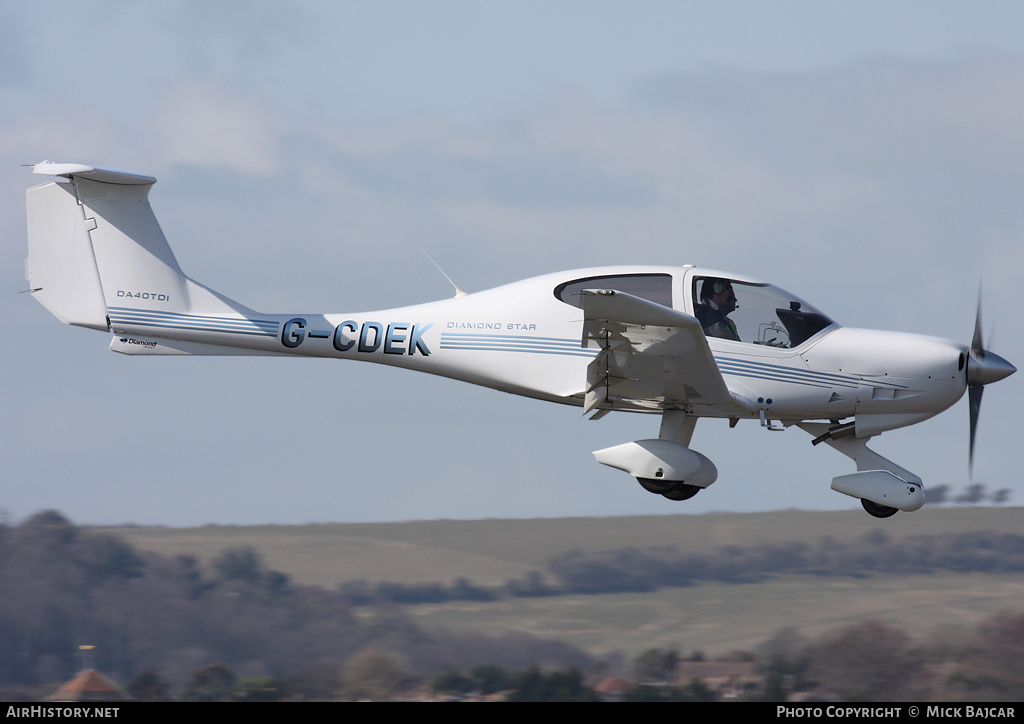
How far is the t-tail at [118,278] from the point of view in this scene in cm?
1217

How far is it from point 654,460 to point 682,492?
0.96 meters

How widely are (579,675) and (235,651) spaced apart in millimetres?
8033

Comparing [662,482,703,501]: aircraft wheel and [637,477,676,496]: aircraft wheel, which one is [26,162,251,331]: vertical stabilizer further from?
[662,482,703,501]: aircraft wheel

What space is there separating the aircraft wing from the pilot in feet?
2.09

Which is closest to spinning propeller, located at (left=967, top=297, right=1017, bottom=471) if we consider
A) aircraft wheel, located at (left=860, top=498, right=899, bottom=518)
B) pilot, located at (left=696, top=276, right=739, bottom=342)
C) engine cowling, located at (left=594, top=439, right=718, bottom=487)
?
aircraft wheel, located at (left=860, top=498, right=899, bottom=518)

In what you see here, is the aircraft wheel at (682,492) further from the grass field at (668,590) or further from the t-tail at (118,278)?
the grass field at (668,590)

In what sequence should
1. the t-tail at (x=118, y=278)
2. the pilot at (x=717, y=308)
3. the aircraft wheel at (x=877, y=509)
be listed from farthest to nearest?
the t-tail at (x=118, y=278) → the aircraft wheel at (x=877, y=509) → the pilot at (x=717, y=308)

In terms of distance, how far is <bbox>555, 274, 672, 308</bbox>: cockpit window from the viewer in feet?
36.4

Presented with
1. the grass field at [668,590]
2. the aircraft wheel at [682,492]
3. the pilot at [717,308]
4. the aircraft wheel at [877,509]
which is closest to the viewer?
the pilot at [717,308]

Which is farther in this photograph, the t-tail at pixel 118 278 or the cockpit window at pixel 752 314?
the t-tail at pixel 118 278

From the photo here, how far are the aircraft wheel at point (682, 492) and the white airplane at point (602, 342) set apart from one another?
0.08 feet

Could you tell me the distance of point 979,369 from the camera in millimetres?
11516

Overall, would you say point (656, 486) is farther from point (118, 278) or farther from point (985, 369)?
point (118, 278)

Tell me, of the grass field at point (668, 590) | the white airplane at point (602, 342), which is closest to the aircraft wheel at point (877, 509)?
the white airplane at point (602, 342)
